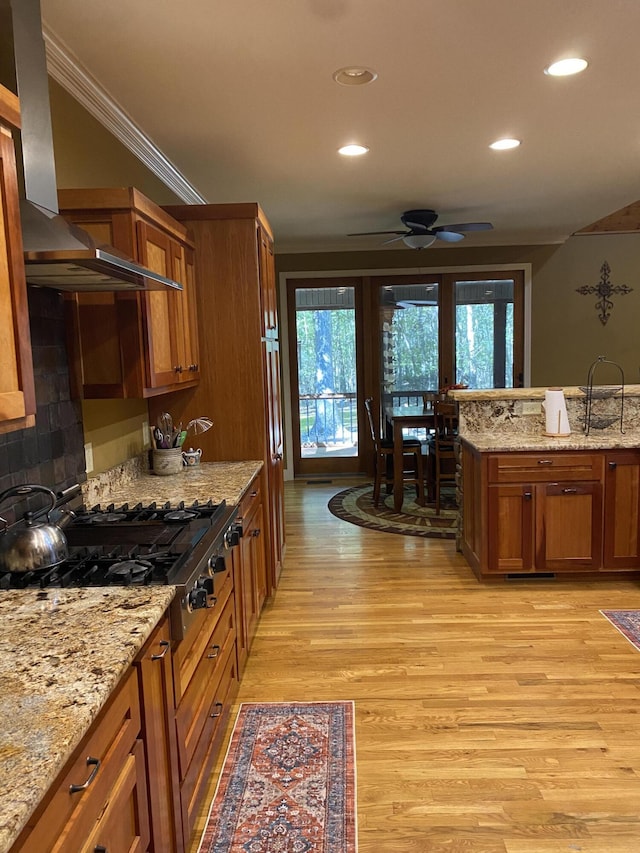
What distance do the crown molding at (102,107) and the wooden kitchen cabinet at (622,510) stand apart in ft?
10.7

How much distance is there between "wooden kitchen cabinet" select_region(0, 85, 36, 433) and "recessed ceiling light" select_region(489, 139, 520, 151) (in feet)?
10.1

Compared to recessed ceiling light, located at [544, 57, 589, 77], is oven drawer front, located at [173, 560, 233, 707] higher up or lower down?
lower down

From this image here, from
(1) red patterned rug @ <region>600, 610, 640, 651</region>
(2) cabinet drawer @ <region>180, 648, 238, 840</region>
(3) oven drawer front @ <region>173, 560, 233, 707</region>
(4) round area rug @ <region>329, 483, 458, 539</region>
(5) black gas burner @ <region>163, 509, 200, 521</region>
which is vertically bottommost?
(1) red patterned rug @ <region>600, 610, 640, 651</region>

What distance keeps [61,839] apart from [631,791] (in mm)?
1917

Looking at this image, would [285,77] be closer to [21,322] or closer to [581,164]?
[21,322]

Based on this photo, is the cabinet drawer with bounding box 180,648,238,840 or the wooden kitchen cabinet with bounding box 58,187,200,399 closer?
the cabinet drawer with bounding box 180,648,238,840

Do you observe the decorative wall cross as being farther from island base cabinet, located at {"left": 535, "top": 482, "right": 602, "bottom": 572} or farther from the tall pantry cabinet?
the tall pantry cabinet

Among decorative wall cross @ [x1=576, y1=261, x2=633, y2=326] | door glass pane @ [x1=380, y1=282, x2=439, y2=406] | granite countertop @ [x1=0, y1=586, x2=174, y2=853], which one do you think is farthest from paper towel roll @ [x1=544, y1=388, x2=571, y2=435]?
decorative wall cross @ [x1=576, y1=261, x2=633, y2=326]

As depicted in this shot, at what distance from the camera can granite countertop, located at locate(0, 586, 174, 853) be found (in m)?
0.93

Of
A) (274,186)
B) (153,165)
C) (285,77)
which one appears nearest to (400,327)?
(274,186)

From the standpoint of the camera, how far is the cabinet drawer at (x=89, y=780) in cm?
97

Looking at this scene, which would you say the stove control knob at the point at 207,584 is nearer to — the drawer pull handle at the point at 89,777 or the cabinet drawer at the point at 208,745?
the cabinet drawer at the point at 208,745

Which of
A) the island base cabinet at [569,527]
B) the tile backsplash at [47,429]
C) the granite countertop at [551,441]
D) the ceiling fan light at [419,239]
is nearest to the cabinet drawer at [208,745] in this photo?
the tile backsplash at [47,429]

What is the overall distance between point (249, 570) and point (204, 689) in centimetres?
99
